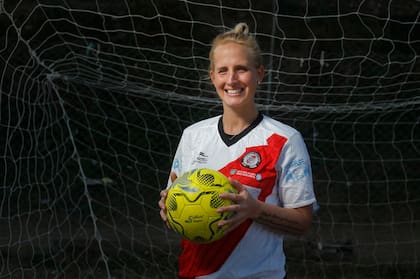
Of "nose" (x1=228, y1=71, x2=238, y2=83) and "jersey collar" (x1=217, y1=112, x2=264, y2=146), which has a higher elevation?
"nose" (x1=228, y1=71, x2=238, y2=83)

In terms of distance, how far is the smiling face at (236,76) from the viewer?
2.01 m

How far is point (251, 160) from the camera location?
6.51ft

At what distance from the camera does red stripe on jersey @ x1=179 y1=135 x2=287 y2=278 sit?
197 cm

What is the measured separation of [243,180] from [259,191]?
2.2 inches

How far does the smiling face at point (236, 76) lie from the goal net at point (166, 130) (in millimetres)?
1987

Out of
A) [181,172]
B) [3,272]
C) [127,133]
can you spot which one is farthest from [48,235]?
[181,172]

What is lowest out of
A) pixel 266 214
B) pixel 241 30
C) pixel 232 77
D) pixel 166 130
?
pixel 166 130

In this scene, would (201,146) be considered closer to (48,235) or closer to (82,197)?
(48,235)

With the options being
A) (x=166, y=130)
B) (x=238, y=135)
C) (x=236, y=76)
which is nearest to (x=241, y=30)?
(x=236, y=76)

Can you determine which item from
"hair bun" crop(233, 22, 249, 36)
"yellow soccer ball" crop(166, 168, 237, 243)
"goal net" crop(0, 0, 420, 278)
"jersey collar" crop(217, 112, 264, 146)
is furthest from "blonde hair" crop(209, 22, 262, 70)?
"goal net" crop(0, 0, 420, 278)

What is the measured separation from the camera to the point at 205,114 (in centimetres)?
488

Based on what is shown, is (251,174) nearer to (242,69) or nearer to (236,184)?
(236,184)

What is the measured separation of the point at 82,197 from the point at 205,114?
1.11 meters

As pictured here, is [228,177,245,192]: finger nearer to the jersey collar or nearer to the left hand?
the left hand
